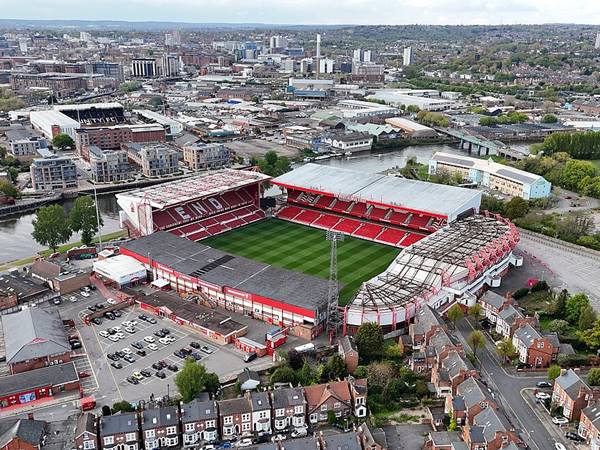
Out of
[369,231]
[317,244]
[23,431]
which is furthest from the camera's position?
[369,231]

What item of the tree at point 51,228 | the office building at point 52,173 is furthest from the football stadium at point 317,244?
the office building at point 52,173

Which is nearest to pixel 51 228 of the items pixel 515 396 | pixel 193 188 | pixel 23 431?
pixel 193 188

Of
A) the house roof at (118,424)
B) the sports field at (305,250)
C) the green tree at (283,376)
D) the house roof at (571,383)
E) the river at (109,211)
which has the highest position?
the house roof at (571,383)

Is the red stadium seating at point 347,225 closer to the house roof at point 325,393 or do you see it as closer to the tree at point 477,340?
the tree at point 477,340

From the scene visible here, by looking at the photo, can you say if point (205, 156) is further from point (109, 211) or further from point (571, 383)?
point (571, 383)

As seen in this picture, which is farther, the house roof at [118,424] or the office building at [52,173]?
the office building at [52,173]

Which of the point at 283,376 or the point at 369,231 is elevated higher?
the point at 283,376

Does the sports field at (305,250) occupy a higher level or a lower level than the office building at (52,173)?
lower
